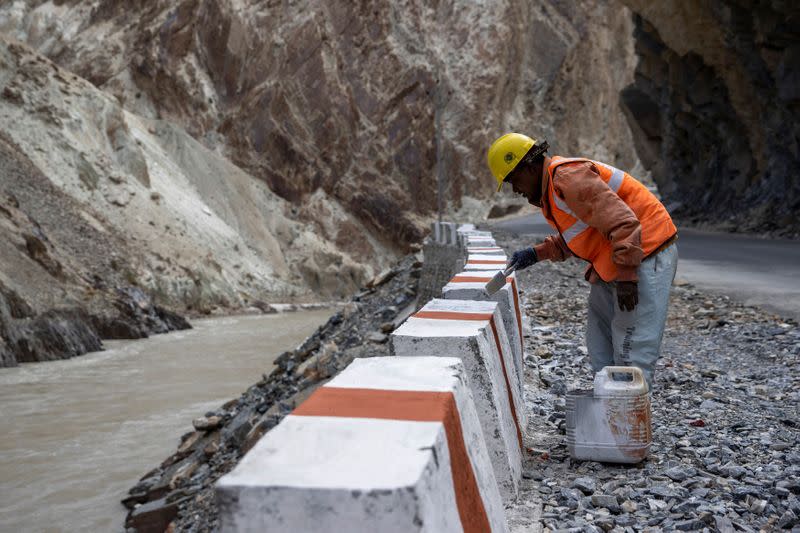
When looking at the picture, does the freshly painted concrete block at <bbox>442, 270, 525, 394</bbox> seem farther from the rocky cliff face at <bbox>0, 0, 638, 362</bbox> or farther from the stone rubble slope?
the rocky cliff face at <bbox>0, 0, 638, 362</bbox>

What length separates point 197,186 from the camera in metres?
41.8

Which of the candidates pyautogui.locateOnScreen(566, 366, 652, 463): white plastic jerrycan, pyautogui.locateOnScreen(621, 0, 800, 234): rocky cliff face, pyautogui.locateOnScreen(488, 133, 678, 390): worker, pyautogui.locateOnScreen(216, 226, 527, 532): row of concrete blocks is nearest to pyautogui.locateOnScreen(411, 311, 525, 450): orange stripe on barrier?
pyautogui.locateOnScreen(566, 366, 652, 463): white plastic jerrycan

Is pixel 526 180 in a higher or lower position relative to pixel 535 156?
lower

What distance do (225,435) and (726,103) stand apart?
21.4 metres

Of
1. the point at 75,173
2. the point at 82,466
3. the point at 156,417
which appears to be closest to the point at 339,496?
the point at 82,466

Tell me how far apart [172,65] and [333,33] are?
10.2 meters

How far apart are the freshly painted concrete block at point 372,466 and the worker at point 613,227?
1818 mm

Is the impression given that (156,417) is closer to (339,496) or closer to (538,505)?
(538,505)

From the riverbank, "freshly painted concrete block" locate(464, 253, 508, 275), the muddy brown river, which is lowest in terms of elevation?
the muddy brown river

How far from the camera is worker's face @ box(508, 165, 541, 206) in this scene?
169 inches

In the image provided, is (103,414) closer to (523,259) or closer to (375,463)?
(523,259)

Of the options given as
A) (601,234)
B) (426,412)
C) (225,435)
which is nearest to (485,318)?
(601,234)

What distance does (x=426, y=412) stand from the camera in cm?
212

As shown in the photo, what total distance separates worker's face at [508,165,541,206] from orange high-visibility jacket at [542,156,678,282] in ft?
0.33
